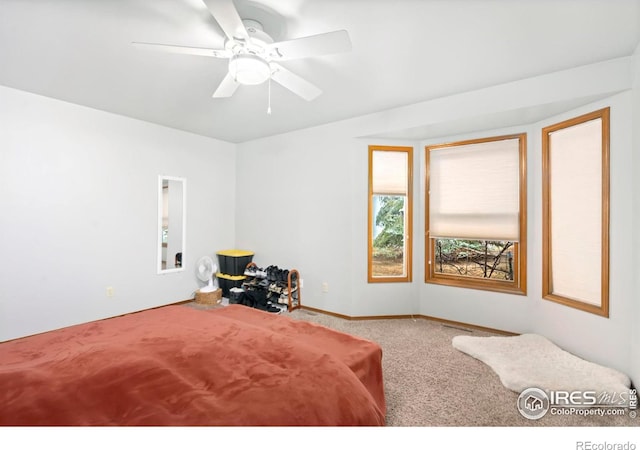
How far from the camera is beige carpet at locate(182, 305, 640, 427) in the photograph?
1769 millimetres

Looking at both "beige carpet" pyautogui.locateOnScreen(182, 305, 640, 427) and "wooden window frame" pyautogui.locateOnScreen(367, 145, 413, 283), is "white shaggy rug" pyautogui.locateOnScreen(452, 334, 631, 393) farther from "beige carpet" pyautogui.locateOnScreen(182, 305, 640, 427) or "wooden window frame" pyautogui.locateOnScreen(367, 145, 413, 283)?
"wooden window frame" pyautogui.locateOnScreen(367, 145, 413, 283)

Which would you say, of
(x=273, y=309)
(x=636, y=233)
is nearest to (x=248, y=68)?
(x=273, y=309)

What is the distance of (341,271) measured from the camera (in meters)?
3.72

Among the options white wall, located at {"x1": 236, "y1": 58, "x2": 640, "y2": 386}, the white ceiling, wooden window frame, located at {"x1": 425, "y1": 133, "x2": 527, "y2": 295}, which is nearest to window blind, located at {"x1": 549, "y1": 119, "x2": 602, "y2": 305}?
white wall, located at {"x1": 236, "y1": 58, "x2": 640, "y2": 386}

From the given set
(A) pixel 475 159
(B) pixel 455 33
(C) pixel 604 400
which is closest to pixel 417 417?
(C) pixel 604 400

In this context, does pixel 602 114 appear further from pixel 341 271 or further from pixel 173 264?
pixel 173 264

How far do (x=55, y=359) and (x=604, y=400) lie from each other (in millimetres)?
3222

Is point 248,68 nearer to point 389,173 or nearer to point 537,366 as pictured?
point 389,173

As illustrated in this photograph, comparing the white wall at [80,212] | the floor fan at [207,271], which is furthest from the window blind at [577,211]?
the white wall at [80,212]

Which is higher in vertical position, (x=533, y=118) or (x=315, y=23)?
(x=315, y=23)

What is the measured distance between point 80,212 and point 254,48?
2835 millimetres

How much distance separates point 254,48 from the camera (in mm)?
1843

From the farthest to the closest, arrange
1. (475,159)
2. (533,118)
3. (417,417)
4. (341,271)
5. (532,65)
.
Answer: (341,271) → (475,159) → (533,118) → (532,65) → (417,417)

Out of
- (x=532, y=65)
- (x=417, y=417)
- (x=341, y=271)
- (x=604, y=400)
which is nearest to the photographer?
(x=417, y=417)
